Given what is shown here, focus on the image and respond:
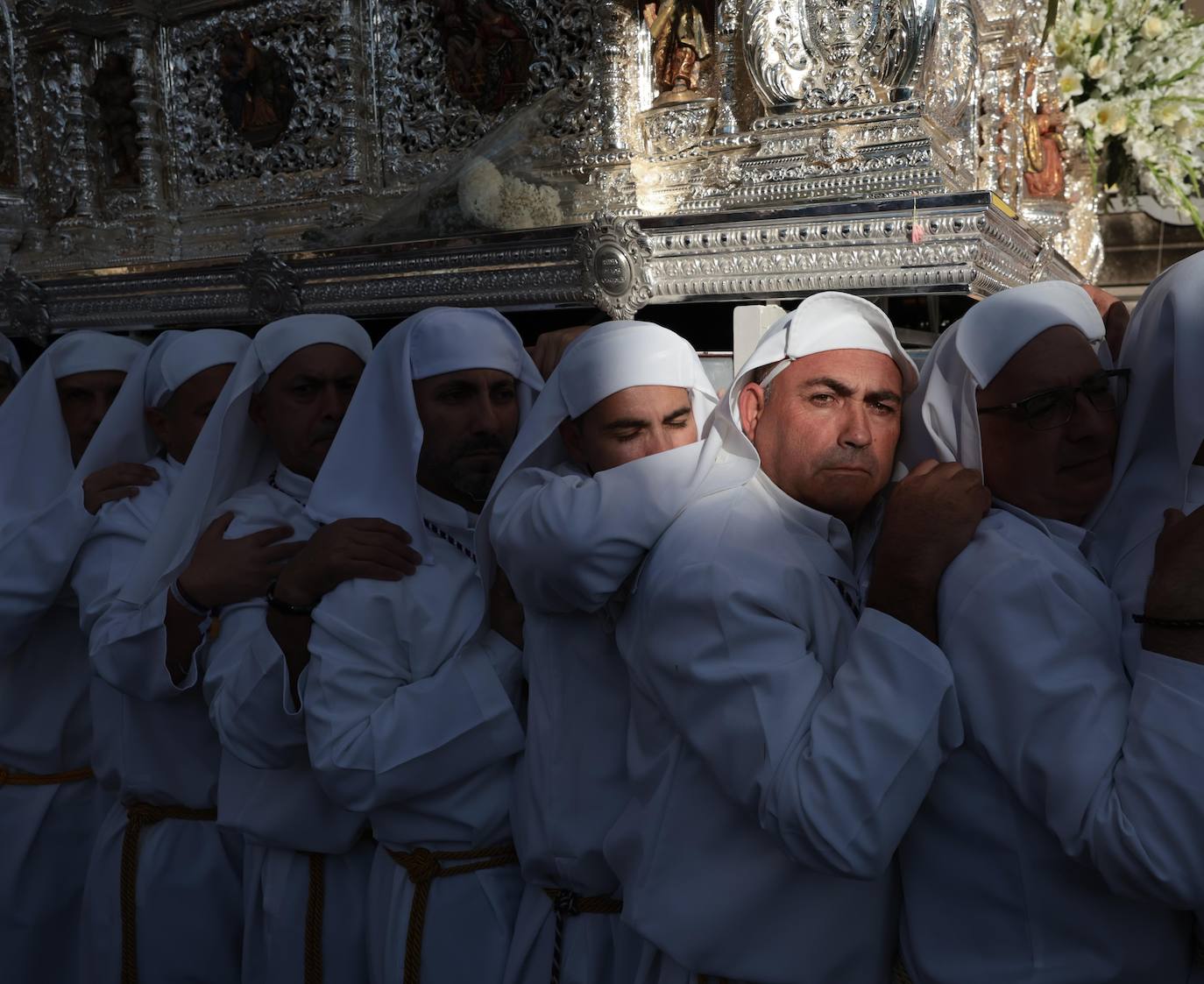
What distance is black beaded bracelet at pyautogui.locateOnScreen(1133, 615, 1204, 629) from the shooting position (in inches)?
56.7

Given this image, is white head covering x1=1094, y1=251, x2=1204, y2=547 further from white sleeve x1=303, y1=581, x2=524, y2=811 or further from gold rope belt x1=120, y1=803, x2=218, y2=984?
gold rope belt x1=120, y1=803, x2=218, y2=984

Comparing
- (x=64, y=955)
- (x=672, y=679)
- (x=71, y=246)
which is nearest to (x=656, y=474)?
(x=672, y=679)

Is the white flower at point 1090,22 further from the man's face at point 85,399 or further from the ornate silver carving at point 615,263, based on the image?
the man's face at point 85,399

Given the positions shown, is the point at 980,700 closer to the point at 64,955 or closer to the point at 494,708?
the point at 494,708

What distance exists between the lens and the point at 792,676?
5.41 ft

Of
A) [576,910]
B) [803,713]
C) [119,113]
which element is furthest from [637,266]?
[119,113]

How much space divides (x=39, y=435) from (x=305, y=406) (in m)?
1.26

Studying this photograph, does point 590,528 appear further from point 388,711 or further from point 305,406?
point 305,406

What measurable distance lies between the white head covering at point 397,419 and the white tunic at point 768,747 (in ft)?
2.54

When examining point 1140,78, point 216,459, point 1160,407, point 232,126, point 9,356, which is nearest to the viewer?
point 1160,407

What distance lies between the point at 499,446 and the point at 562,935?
1122mm

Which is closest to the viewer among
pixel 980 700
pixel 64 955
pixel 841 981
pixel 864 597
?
pixel 980 700

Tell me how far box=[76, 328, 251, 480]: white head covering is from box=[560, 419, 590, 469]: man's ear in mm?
1500

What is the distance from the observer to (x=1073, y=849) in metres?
1.48
